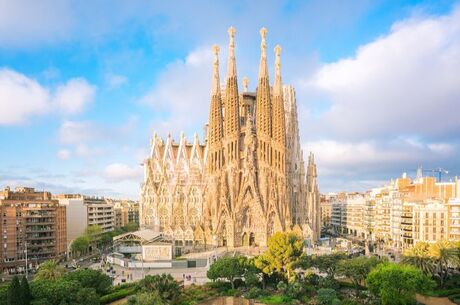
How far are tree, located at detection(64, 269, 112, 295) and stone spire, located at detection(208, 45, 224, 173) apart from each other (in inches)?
1471

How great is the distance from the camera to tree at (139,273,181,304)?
30.1 metres

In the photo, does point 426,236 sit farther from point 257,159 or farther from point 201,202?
point 201,202

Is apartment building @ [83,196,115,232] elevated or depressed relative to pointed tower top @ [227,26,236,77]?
depressed

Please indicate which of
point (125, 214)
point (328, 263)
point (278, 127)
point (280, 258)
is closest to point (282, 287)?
point (280, 258)

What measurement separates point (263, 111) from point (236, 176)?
1144 cm

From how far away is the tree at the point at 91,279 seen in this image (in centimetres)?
3100

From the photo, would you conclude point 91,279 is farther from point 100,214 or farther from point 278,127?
point 100,214

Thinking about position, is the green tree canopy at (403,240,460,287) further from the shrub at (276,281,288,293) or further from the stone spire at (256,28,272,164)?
the stone spire at (256,28,272,164)

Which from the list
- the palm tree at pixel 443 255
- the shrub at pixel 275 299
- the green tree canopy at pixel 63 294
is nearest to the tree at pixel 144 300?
the green tree canopy at pixel 63 294

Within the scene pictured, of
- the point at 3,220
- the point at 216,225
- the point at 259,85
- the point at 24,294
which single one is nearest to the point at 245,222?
the point at 216,225

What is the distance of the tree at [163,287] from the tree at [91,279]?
11.8ft

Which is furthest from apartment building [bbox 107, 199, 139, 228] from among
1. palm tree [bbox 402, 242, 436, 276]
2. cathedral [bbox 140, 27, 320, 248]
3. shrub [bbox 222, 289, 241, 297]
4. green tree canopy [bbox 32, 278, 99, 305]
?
palm tree [bbox 402, 242, 436, 276]

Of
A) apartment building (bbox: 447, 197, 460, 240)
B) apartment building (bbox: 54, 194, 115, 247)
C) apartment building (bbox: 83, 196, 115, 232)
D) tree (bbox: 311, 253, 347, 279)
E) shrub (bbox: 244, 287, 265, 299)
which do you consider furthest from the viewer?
apartment building (bbox: 83, 196, 115, 232)

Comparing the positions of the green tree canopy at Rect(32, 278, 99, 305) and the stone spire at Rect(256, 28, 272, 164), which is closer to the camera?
the green tree canopy at Rect(32, 278, 99, 305)
